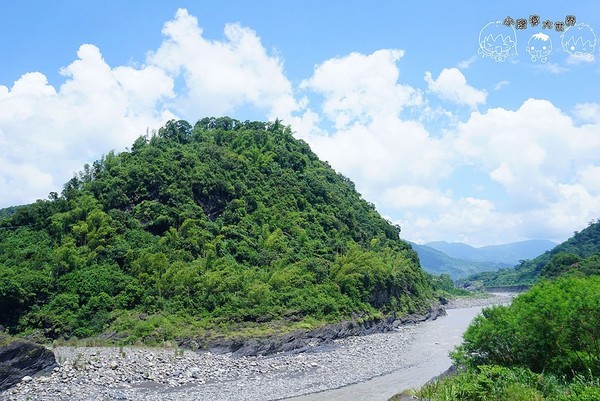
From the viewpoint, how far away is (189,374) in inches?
1105

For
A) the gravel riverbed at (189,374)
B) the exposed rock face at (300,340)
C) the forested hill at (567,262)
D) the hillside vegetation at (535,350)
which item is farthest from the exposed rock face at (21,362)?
the forested hill at (567,262)

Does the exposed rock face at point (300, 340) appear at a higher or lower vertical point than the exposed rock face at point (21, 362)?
lower

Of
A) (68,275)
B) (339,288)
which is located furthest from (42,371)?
(339,288)

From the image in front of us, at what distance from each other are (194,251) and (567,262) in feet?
188

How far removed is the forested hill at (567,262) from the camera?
220ft

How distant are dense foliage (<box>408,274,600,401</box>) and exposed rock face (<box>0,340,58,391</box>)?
62.8ft

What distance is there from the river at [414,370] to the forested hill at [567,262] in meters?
23.9

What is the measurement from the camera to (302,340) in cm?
3962

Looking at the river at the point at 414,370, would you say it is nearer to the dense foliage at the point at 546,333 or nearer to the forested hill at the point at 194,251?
the dense foliage at the point at 546,333

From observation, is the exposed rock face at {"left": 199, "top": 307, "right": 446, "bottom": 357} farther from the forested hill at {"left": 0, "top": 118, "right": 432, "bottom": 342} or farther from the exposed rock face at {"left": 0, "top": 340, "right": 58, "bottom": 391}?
the exposed rock face at {"left": 0, "top": 340, "right": 58, "bottom": 391}

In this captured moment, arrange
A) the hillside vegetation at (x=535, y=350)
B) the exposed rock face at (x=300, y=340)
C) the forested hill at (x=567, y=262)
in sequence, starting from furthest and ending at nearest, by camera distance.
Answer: the forested hill at (x=567, y=262) < the exposed rock face at (x=300, y=340) < the hillside vegetation at (x=535, y=350)

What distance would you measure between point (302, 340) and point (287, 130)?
5046 cm

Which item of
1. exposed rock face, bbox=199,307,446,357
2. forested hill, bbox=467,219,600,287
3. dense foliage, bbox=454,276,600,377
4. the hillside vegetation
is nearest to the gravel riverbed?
exposed rock face, bbox=199,307,446,357

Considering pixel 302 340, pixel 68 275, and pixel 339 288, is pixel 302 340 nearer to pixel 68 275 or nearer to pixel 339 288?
pixel 339 288
